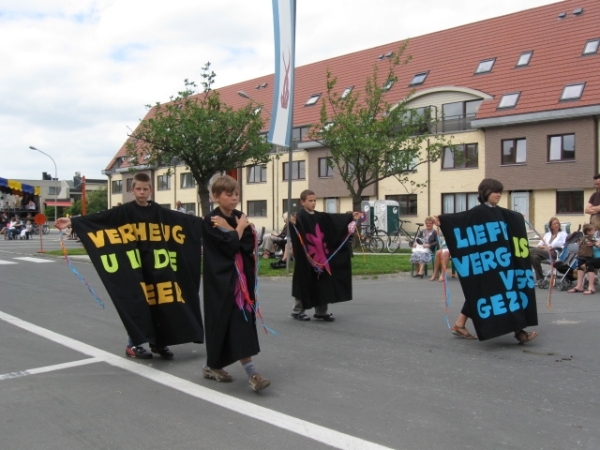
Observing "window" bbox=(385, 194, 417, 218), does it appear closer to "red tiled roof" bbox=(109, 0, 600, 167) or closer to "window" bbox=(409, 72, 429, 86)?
"red tiled roof" bbox=(109, 0, 600, 167)

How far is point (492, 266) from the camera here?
7.11m

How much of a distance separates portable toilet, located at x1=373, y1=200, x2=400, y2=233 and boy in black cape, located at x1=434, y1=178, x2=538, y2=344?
24.9 meters

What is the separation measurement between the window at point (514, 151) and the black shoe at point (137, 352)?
98.1ft

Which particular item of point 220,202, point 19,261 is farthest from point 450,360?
point 19,261

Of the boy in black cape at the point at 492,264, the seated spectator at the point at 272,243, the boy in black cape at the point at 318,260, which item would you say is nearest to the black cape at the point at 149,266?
the boy in black cape at the point at 318,260

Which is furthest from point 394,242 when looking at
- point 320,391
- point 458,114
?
Answer: point 320,391

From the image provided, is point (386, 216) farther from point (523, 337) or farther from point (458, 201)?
point (523, 337)

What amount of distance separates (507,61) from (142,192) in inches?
1322

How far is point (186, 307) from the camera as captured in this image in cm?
646

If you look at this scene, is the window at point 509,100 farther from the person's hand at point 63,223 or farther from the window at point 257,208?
the person's hand at point 63,223

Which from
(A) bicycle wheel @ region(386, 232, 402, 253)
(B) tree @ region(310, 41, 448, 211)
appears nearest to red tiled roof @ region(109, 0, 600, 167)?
(B) tree @ region(310, 41, 448, 211)

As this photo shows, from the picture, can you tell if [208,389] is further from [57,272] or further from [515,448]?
[57,272]

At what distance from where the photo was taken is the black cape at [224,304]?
5.21 m

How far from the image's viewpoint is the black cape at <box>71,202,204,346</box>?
20.4 feet
